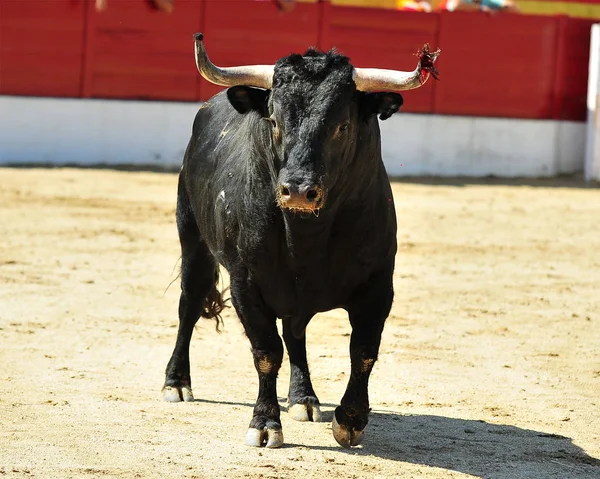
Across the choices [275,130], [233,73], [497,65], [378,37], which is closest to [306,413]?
[275,130]

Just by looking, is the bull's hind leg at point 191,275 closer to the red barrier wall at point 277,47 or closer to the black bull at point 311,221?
the black bull at point 311,221

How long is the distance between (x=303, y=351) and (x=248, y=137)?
2.73ft

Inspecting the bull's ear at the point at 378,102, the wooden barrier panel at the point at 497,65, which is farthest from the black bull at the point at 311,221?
the wooden barrier panel at the point at 497,65

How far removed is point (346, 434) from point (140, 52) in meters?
9.25

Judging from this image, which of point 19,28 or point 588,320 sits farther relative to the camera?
point 19,28

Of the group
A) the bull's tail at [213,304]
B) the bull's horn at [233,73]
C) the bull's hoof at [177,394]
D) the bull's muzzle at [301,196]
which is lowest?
the bull's hoof at [177,394]

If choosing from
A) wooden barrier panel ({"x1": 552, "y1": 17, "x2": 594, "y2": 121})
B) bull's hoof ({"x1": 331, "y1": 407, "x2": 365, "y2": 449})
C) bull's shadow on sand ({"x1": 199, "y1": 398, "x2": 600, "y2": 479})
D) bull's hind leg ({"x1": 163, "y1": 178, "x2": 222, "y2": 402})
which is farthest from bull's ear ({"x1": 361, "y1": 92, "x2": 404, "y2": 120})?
wooden barrier panel ({"x1": 552, "y1": 17, "x2": 594, "y2": 121})

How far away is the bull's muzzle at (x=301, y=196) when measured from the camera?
335 centimetres

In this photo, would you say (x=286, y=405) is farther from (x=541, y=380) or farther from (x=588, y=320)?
(x=588, y=320)

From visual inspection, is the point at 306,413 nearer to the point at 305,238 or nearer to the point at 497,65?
the point at 305,238

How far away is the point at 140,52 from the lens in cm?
1256

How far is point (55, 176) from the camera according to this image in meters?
10.8

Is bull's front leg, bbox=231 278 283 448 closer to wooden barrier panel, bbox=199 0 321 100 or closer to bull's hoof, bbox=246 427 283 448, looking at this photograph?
bull's hoof, bbox=246 427 283 448

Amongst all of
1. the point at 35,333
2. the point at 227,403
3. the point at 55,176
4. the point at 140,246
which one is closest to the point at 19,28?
the point at 55,176
